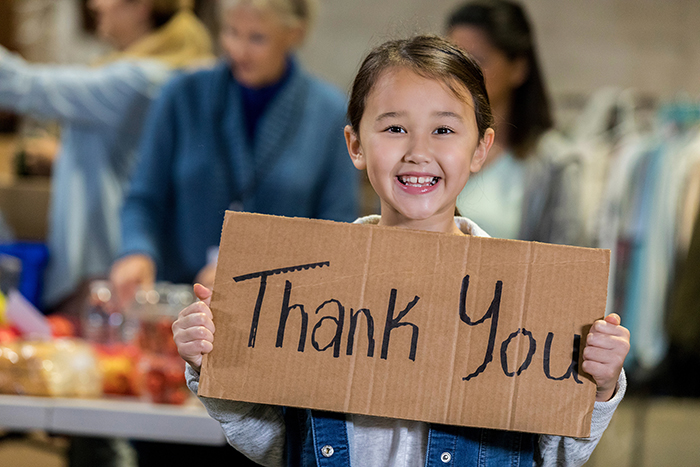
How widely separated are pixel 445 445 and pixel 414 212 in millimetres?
292

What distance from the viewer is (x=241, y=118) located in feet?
6.32

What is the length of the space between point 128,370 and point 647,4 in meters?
3.21

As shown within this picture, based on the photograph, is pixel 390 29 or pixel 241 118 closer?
pixel 390 29

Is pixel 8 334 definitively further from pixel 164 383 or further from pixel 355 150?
pixel 355 150

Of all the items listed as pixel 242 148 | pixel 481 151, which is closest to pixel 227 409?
pixel 481 151

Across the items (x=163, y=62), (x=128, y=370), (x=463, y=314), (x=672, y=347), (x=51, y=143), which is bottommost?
(x=128, y=370)

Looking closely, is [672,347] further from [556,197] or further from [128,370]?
[128,370]

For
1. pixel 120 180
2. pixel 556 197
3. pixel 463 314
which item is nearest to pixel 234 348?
pixel 463 314

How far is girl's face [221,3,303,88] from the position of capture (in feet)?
6.06

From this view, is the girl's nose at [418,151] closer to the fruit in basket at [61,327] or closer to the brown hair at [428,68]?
the brown hair at [428,68]

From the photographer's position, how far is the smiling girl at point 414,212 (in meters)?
0.82

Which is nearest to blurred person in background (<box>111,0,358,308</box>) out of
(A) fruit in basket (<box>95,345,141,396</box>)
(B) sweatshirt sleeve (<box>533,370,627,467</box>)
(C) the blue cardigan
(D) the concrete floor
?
(C) the blue cardigan

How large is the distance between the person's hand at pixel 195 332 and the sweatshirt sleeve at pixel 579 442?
441mm

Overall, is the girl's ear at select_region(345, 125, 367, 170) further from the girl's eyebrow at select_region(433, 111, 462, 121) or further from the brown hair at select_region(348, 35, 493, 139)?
the girl's eyebrow at select_region(433, 111, 462, 121)
